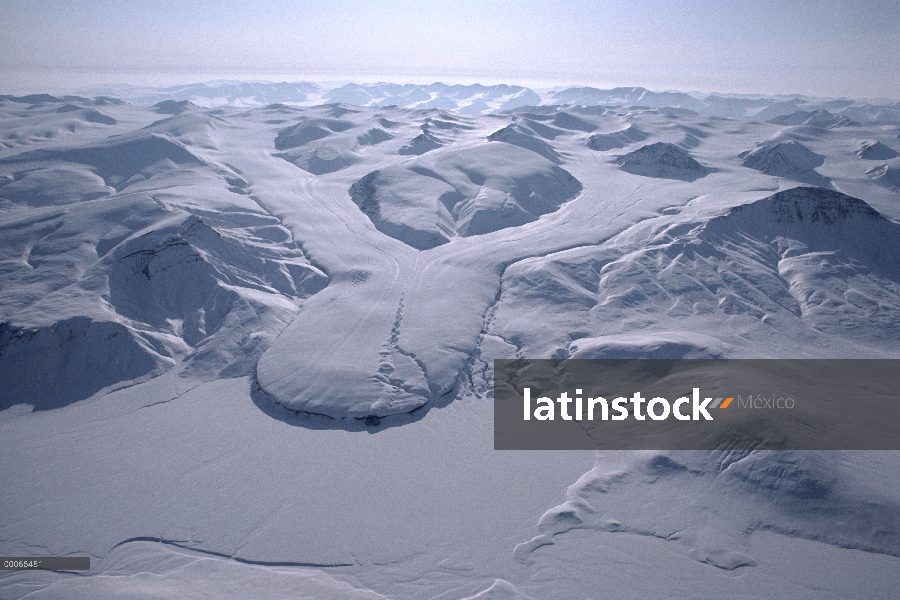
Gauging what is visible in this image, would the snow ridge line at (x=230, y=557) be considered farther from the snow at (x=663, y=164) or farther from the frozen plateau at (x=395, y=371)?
the snow at (x=663, y=164)

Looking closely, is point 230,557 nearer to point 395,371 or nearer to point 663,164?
point 395,371

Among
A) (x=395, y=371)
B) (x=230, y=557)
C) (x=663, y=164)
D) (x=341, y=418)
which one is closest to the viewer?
(x=230, y=557)

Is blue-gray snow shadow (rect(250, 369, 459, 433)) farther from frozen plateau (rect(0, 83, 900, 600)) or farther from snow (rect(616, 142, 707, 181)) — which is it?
snow (rect(616, 142, 707, 181))

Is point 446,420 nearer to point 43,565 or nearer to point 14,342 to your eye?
point 43,565

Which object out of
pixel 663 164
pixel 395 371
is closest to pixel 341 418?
pixel 395 371

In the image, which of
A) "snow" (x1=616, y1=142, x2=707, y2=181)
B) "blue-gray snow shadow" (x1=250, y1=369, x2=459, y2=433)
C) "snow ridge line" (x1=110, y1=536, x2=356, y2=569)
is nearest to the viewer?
"snow ridge line" (x1=110, y1=536, x2=356, y2=569)

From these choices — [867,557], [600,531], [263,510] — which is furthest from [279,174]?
[867,557]

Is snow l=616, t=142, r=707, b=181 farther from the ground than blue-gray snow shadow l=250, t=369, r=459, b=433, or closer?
farther from the ground

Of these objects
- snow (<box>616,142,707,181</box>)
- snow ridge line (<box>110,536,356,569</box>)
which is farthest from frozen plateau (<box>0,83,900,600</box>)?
snow (<box>616,142,707,181</box>)
